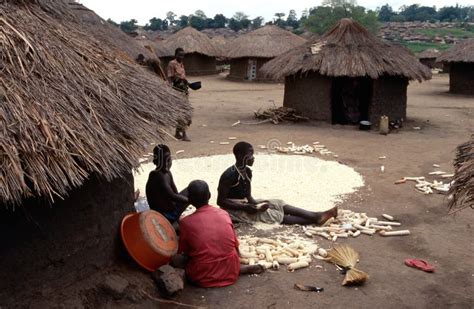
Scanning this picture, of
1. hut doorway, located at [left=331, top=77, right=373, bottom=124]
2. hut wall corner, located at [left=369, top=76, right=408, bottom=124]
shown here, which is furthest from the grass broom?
hut doorway, located at [left=331, top=77, right=373, bottom=124]

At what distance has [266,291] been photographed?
486cm

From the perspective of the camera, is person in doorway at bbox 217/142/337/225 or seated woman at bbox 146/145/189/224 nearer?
seated woman at bbox 146/145/189/224

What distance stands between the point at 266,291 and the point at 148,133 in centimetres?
176

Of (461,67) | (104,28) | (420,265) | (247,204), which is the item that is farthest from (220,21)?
(420,265)

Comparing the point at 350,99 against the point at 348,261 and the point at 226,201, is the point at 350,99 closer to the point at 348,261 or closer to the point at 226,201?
the point at 226,201

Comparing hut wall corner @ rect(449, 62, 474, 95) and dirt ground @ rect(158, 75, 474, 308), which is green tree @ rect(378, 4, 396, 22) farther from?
dirt ground @ rect(158, 75, 474, 308)

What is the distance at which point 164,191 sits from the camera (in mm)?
5617

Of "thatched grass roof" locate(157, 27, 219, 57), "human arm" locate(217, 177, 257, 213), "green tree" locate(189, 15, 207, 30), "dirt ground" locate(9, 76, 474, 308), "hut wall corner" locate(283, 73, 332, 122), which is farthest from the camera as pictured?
"green tree" locate(189, 15, 207, 30)

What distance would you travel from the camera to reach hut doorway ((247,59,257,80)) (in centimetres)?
2953

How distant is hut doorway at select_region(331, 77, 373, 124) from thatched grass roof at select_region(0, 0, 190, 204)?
401 inches

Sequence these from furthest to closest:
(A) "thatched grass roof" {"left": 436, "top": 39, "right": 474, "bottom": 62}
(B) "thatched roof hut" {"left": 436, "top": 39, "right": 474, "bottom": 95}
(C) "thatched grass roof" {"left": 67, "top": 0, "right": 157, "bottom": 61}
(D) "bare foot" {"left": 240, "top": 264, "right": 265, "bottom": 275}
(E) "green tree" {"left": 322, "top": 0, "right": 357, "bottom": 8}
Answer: (E) "green tree" {"left": 322, "top": 0, "right": 357, "bottom": 8}
(B) "thatched roof hut" {"left": 436, "top": 39, "right": 474, "bottom": 95}
(A) "thatched grass roof" {"left": 436, "top": 39, "right": 474, "bottom": 62}
(C) "thatched grass roof" {"left": 67, "top": 0, "right": 157, "bottom": 61}
(D) "bare foot" {"left": 240, "top": 264, "right": 265, "bottom": 275}

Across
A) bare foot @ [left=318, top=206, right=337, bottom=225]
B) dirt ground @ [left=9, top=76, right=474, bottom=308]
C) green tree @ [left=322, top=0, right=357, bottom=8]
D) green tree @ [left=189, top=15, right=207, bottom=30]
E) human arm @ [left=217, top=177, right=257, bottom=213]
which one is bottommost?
dirt ground @ [left=9, top=76, right=474, bottom=308]

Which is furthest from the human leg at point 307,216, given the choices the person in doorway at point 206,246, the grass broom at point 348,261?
the person in doorway at point 206,246

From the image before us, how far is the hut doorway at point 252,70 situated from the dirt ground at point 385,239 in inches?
532
